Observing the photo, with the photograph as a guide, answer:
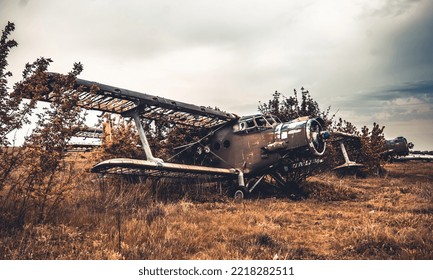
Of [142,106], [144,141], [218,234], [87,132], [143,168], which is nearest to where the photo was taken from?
[218,234]

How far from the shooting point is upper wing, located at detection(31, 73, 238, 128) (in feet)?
21.5

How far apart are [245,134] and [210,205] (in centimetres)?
345

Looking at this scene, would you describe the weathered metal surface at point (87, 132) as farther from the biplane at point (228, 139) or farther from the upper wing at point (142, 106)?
the biplane at point (228, 139)

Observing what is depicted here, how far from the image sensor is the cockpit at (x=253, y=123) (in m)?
9.59

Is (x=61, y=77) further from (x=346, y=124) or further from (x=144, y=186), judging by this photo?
(x=346, y=124)

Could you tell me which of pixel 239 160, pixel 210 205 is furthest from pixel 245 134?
pixel 210 205

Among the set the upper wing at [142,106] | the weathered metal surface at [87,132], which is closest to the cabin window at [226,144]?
the upper wing at [142,106]

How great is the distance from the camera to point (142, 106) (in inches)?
303

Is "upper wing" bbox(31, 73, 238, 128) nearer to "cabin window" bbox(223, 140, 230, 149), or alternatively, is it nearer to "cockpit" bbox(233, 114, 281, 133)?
"cockpit" bbox(233, 114, 281, 133)

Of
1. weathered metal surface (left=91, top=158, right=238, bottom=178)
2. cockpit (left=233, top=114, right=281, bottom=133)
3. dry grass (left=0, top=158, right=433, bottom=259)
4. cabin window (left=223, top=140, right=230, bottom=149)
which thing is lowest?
dry grass (left=0, top=158, right=433, bottom=259)

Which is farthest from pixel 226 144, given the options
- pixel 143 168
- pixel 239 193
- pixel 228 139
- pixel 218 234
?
pixel 218 234

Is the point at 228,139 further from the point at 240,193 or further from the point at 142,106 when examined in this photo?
the point at 142,106

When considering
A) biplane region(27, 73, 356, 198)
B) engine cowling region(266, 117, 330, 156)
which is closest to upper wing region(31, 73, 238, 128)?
biplane region(27, 73, 356, 198)

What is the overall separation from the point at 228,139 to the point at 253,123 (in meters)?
1.13
